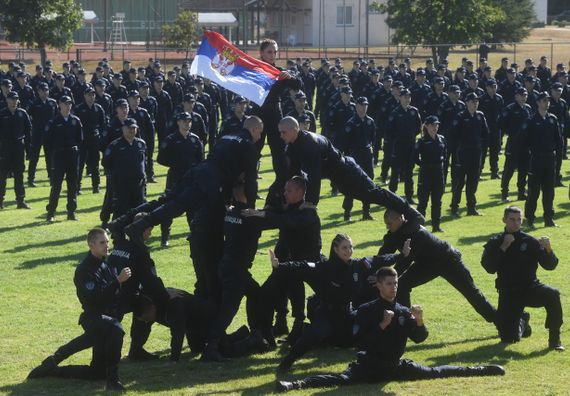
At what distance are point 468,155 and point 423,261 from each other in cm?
852

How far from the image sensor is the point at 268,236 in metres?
18.5

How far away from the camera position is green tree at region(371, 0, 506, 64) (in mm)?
46906

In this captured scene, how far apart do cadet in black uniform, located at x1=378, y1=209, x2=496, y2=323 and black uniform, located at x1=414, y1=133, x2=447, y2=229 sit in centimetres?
662

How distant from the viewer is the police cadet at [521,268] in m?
11.3

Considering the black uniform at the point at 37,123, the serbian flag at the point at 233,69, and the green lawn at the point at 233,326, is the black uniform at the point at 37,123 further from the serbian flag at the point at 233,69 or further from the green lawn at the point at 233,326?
the serbian flag at the point at 233,69

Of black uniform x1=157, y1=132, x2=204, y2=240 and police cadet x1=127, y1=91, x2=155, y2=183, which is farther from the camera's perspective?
police cadet x1=127, y1=91, x2=155, y2=183

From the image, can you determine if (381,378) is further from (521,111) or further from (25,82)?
(25,82)

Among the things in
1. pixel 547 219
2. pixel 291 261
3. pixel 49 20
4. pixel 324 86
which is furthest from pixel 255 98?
pixel 49 20

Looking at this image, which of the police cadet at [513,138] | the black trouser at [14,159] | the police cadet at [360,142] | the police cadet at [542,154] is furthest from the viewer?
the police cadet at [513,138]

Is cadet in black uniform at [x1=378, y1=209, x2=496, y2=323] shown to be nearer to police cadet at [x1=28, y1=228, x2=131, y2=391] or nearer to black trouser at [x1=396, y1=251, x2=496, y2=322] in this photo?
black trouser at [x1=396, y1=251, x2=496, y2=322]

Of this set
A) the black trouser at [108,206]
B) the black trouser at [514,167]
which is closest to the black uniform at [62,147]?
the black trouser at [108,206]

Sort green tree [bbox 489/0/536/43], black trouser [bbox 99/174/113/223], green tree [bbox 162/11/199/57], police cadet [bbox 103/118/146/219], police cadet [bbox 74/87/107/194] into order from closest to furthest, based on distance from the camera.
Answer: police cadet [bbox 103/118/146/219]
black trouser [bbox 99/174/113/223]
police cadet [bbox 74/87/107/194]
green tree [bbox 162/11/199/57]
green tree [bbox 489/0/536/43]

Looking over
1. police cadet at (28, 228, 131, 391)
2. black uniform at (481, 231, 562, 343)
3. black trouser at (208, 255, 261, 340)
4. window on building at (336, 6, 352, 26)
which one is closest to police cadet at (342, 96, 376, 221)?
black trouser at (208, 255, 261, 340)

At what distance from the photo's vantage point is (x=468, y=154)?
791 inches
